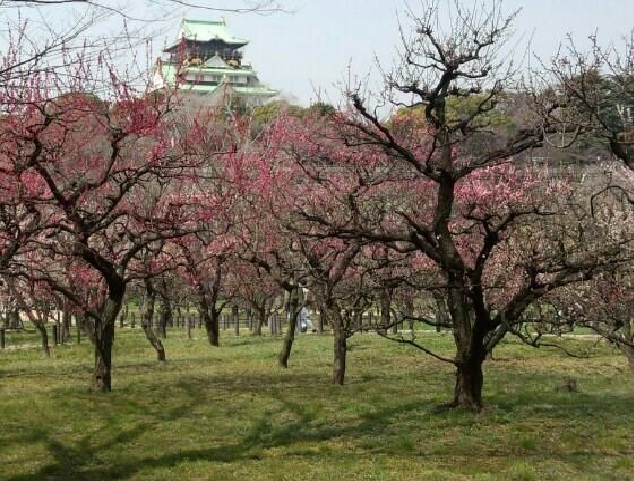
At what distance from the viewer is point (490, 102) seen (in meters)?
10.7

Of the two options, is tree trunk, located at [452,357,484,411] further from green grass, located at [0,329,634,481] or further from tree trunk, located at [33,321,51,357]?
tree trunk, located at [33,321,51,357]

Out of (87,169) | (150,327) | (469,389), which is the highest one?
(87,169)

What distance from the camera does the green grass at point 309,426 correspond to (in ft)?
27.5

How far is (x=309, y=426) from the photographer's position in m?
10.9

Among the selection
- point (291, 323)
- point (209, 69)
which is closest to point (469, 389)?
point (291, 323)

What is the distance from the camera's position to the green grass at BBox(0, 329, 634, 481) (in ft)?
27.5

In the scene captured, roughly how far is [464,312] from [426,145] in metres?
9.00

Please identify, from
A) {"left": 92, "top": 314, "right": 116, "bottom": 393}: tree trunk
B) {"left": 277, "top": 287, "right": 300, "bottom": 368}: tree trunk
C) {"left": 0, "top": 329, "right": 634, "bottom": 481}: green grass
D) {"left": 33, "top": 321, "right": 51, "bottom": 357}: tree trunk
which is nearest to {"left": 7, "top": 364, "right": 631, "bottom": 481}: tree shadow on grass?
{"left": 0, "top": 329, "right": 634, "bottom": 481}: green grass

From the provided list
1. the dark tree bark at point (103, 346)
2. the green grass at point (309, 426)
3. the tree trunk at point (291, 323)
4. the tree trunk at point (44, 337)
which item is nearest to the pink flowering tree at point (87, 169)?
the dark tree bark at point (103, 346)

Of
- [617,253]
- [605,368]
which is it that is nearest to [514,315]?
[617,253]

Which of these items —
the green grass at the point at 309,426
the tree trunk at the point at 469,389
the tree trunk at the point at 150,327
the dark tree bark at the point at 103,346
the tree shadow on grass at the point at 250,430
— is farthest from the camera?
the tree trunk at the point at 150,327

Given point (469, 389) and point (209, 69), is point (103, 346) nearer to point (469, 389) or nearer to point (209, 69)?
point (469, 389)

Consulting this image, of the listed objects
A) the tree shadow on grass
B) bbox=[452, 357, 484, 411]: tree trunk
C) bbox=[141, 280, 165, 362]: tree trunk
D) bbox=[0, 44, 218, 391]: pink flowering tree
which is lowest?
Answer: the tree shadow on grass

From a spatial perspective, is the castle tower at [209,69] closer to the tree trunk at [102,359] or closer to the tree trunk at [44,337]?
the tree trunk at [102,359]
